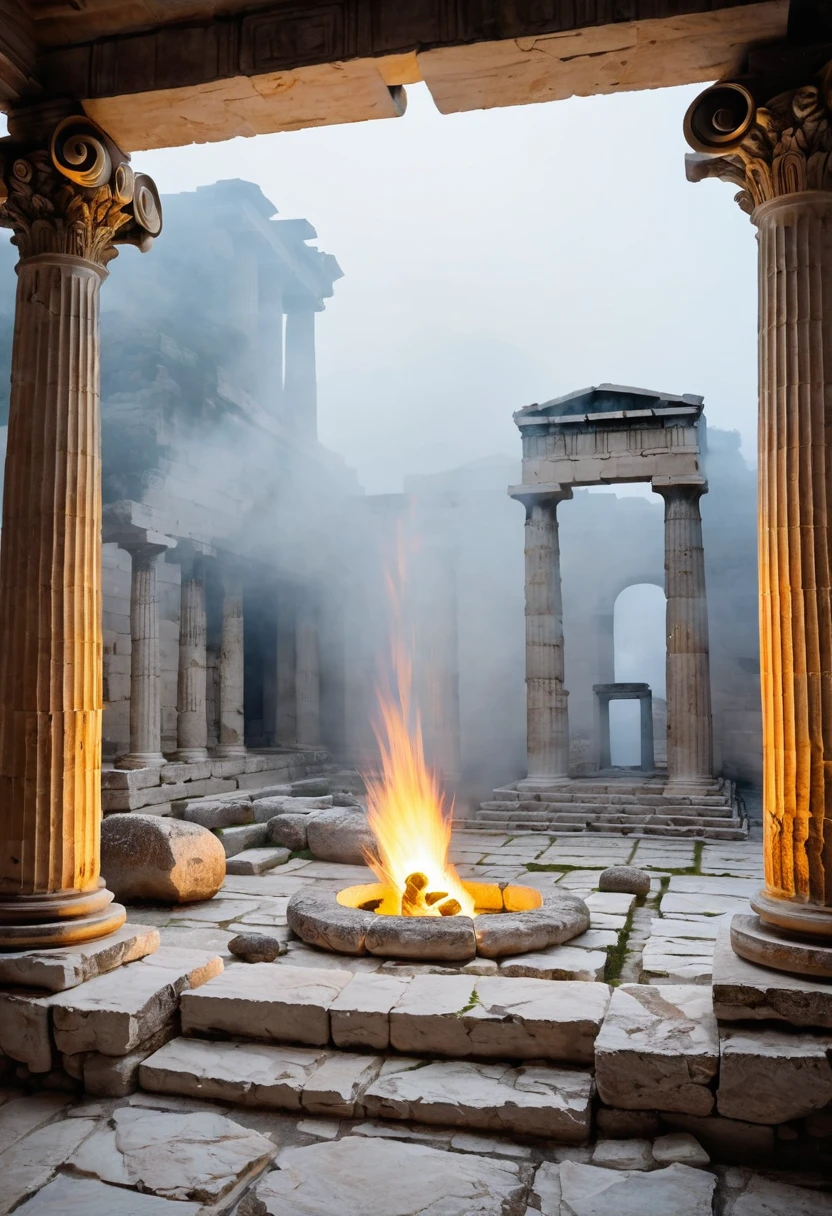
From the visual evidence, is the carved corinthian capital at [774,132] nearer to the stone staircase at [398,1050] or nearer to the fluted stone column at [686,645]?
the stone staircase at [398,1050]

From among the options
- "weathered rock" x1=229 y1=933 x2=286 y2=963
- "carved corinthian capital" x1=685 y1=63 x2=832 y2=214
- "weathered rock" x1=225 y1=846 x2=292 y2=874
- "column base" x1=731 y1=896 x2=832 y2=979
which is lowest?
"weathered rock" x1=225 y1=846 x2=292 y2=874

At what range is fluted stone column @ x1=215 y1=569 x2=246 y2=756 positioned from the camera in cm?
1564

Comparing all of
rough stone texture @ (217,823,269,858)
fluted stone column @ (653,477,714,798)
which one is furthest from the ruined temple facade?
fluted stone column @ (653,477,714,798)

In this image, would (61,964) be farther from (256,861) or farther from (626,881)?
(626,881)

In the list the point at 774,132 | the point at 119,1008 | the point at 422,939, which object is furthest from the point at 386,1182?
the point at 774,132

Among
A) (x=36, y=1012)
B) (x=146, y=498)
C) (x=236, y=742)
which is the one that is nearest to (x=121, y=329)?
(x=146, y=498)

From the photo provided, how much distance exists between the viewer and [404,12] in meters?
4.64

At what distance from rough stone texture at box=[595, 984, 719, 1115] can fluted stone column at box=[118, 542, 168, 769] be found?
9.75m

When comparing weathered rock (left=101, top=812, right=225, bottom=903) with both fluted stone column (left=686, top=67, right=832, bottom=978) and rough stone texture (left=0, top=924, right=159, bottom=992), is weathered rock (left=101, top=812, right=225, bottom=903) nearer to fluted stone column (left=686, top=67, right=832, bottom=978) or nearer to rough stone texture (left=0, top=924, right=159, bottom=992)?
rough stone texture (left=0, top=924, right=159, bottom=992)

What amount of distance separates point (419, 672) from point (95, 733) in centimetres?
1692

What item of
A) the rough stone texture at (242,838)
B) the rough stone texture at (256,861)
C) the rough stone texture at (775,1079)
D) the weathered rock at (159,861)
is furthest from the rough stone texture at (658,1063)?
the rough stone texture at (242,838)

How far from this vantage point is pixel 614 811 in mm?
12297

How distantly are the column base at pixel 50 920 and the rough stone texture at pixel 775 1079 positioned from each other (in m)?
3.11

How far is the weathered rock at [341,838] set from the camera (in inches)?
355
